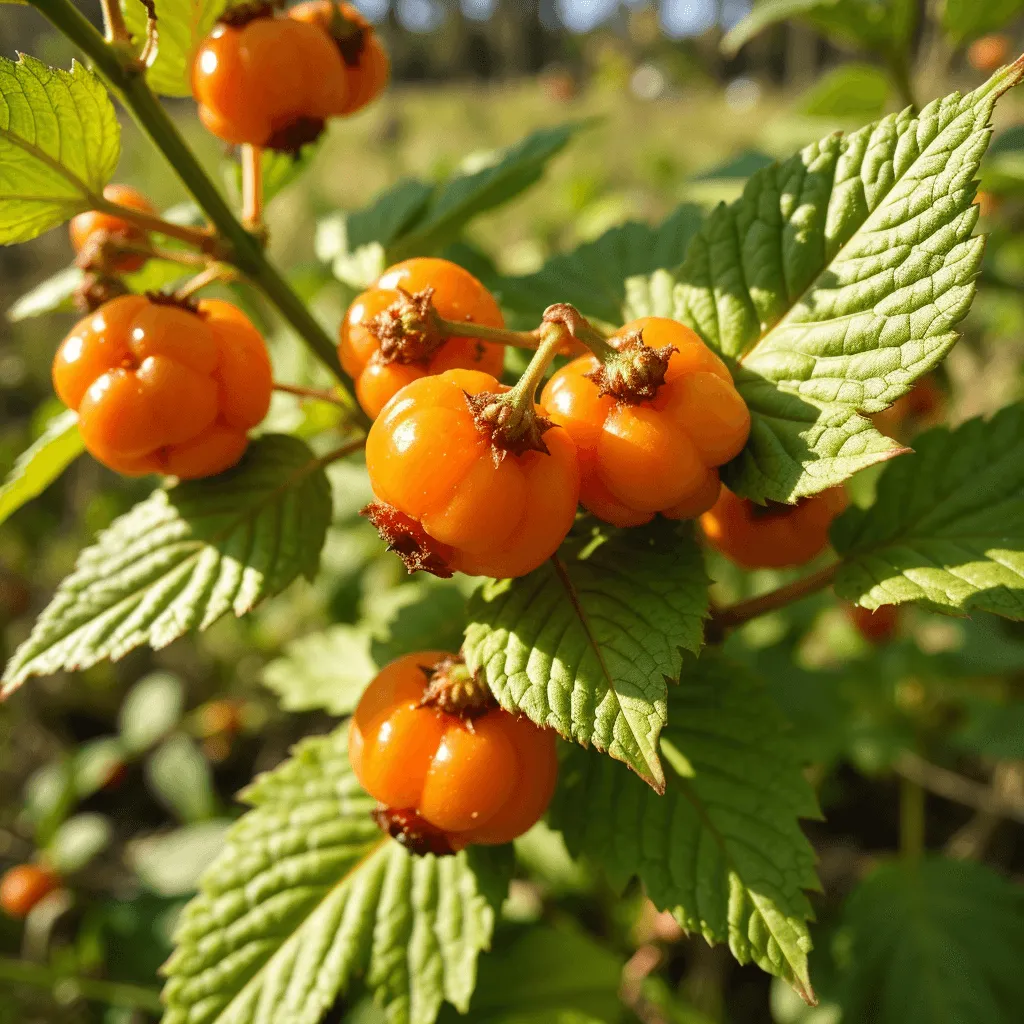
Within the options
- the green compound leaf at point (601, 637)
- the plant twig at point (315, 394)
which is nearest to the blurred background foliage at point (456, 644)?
the plant twig at point (315, 394)

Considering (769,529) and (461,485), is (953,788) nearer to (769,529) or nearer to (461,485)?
(769,529)

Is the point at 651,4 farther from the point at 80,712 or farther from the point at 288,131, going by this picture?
the point at 288,131

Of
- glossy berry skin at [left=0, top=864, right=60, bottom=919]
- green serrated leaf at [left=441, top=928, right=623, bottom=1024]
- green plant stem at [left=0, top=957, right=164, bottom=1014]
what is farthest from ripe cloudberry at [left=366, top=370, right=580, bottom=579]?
glossy berry skin at [left=0, top=864, right=60, bottom=919]

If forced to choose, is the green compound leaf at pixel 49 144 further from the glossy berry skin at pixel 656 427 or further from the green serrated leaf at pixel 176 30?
the glossy berry skin at pixel 656 427

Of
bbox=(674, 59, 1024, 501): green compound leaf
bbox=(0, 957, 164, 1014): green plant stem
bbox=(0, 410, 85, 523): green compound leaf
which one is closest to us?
bbox=(674, 59, 1024, 501): green compound leaf

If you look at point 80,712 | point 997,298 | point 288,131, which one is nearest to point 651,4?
point 997,298

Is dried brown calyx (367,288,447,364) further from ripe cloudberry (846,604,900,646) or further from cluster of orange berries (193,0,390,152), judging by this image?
ripe cloudberry (846,604,900,646)
